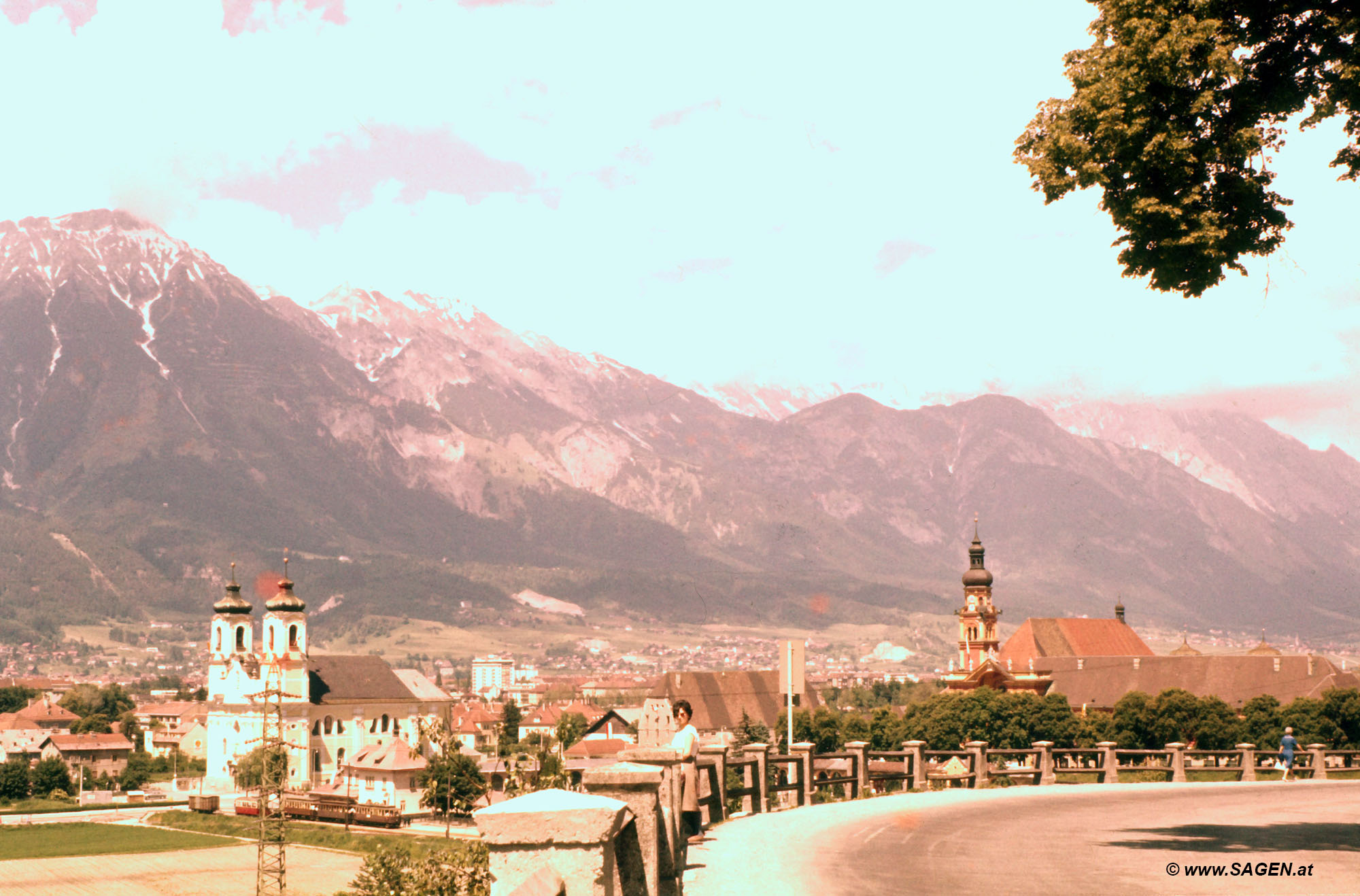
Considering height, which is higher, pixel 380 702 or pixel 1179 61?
pixel 1179 61

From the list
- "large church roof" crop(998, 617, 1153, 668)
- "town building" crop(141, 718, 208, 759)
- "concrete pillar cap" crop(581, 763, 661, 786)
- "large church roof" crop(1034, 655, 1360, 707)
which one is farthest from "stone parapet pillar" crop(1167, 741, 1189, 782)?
"town building" crop(141, 718, 208, 759)

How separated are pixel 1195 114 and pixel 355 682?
159 metres

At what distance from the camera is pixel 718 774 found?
2039cm

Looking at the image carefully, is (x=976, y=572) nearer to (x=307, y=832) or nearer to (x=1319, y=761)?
(x=307, y=832)

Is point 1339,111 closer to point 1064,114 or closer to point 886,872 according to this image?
point 1064,114

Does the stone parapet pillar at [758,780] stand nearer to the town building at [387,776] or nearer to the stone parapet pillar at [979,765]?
the stone parapet pillar at [979,765]

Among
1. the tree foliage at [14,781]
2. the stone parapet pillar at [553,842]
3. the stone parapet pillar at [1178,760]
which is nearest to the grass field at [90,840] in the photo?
the tree foliage at [14,781]

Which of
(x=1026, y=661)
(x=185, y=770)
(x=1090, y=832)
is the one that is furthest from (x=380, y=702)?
(x=1090, y=832)

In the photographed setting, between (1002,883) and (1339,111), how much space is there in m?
11.0

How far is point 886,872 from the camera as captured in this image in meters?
15.9

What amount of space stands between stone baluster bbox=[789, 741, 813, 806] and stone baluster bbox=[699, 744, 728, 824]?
3787 millimetres

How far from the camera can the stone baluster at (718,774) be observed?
2011cm

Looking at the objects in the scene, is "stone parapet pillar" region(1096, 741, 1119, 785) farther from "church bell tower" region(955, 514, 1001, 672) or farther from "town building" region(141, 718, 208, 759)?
"town building" region(141, 718, 208, 759)

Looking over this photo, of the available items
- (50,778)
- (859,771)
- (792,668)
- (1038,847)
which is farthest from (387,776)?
(1038,847)
